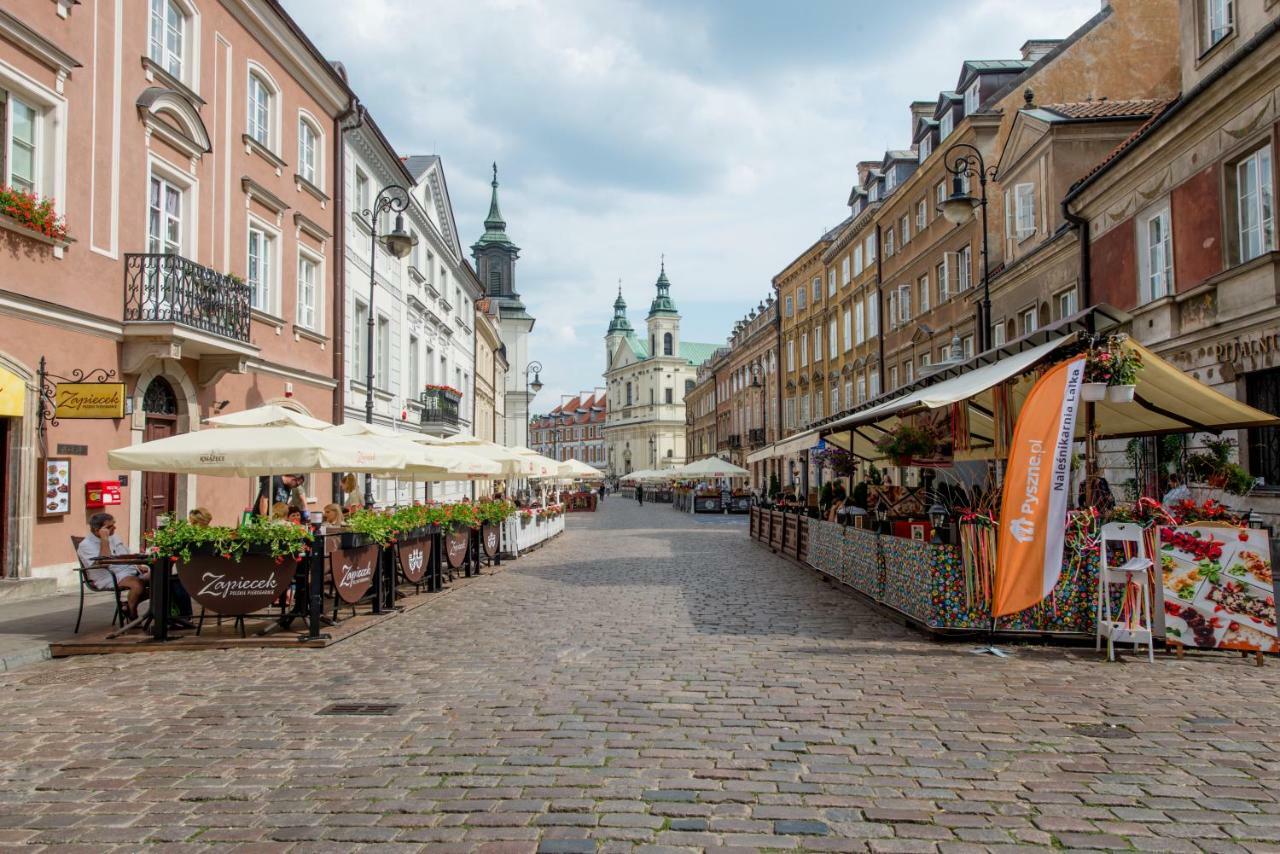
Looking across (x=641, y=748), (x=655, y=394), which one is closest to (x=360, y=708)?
(x=641, y=748)

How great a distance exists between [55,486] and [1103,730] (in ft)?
41.6

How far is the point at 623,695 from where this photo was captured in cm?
671

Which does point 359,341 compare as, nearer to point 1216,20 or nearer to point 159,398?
point 159,398

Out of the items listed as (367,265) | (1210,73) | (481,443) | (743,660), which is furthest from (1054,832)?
(367,265)

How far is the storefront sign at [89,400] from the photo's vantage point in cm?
1230

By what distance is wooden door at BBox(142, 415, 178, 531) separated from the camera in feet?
49.7

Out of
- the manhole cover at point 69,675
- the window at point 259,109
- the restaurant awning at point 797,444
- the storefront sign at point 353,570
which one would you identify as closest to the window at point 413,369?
the window at point 259,109

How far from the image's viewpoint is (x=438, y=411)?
106 ft

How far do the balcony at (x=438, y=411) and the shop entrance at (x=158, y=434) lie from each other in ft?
51.0

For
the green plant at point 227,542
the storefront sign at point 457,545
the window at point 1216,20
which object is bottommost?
the storefront sign at point 457,545

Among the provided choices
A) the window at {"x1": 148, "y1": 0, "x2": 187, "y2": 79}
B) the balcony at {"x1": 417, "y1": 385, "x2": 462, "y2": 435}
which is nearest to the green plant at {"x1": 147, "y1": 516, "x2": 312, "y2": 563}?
the window at {"x1": 148, "y1": 0, "x2": 187, "y2": 79}

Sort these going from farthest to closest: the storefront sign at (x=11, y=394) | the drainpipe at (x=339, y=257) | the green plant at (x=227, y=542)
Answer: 1. the drainpipe at (x=339, y=257)
2. the storefront sign at (x=11, y=394)
3. the green plant at (x=227, y=542)

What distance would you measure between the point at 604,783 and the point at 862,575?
26.7ft

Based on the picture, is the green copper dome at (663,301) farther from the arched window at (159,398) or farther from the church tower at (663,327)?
the arched window at (159,398)
